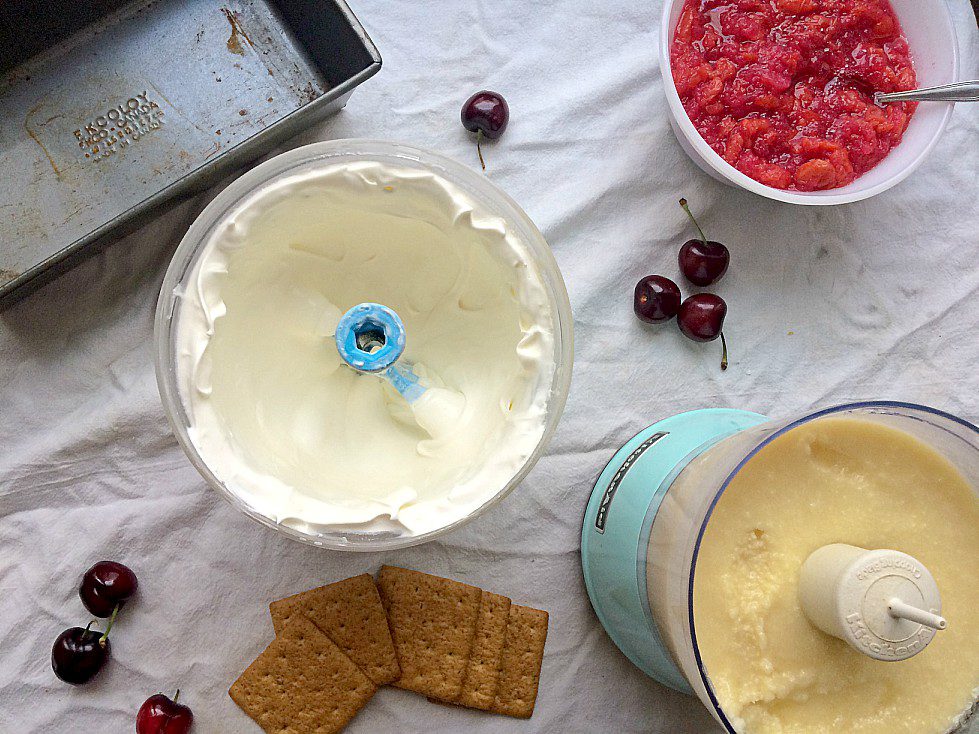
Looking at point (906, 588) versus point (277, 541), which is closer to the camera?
point (906, 588)

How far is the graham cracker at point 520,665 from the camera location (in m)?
1.18

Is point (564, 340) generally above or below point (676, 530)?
above

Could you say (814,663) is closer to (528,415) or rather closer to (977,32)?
(528,415)

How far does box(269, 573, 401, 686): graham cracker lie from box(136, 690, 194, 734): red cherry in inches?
6.9

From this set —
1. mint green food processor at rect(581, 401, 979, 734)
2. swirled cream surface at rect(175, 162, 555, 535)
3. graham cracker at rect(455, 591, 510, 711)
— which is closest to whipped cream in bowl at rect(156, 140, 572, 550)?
swirled cream surface at rect(175, 162, 555, 535)

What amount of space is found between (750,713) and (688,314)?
566 mm

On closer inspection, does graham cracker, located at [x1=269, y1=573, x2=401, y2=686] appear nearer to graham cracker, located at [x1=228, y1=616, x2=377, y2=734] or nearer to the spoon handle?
graham cracker, located at [x1=228, y1=616, x2=377, y2=734]

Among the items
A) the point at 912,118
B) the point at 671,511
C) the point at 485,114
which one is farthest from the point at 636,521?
the point at 912,118

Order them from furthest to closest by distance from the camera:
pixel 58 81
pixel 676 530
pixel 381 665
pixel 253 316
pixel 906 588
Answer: pixel 58 81, pixel 381 665, pixel 253 316, pixel 676 530, pixel 906 588

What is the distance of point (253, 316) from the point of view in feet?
3.34

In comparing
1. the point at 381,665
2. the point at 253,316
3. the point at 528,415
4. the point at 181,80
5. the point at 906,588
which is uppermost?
the point at 181,80

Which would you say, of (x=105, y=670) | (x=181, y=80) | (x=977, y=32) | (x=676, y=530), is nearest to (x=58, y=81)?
(x=181, y=80)

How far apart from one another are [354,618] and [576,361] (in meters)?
0.49

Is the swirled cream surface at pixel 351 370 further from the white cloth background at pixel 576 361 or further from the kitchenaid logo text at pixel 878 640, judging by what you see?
the kitchenaid logo text at pixel 878 640
